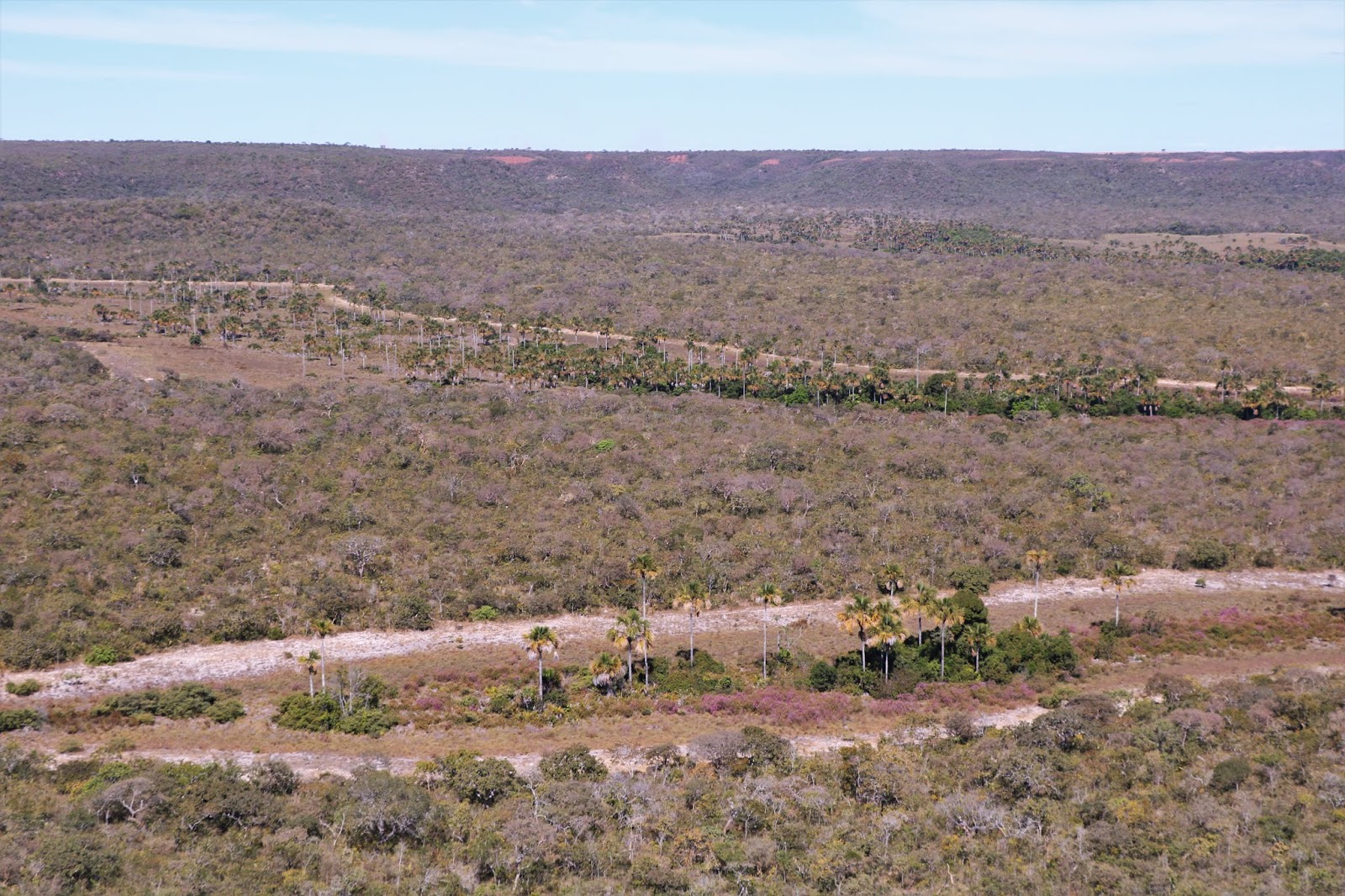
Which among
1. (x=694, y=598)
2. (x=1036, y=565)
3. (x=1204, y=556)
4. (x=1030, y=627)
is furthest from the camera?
(x=1204, y=556)

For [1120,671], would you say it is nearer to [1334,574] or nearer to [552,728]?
[1334,574]

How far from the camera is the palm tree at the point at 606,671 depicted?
50.3 m

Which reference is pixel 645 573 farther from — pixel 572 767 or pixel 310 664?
pixel 310 664

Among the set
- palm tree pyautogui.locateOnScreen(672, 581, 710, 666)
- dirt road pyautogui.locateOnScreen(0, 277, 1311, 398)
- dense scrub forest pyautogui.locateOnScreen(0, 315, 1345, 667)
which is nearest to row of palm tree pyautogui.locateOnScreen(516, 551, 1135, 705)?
palm tree pyautogui.locateOnScreen(672, 581, 710, 666)

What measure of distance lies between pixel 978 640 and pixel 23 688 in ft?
148

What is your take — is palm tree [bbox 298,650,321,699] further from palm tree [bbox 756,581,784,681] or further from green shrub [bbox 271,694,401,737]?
palm tree [bbox 756,581,784,681]

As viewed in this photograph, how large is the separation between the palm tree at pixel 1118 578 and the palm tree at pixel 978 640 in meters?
9.07

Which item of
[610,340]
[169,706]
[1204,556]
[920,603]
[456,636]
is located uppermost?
[610,340]

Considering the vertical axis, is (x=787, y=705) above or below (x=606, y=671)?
below

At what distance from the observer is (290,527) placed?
67.4 meters

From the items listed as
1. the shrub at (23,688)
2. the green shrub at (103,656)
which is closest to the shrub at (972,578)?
the green shrub at (103,656)

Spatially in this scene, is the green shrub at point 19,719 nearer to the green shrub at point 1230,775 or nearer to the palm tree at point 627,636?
the palm tree at point 627,636

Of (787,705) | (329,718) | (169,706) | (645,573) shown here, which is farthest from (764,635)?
(169,706)

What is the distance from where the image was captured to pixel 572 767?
4200 centimetres
